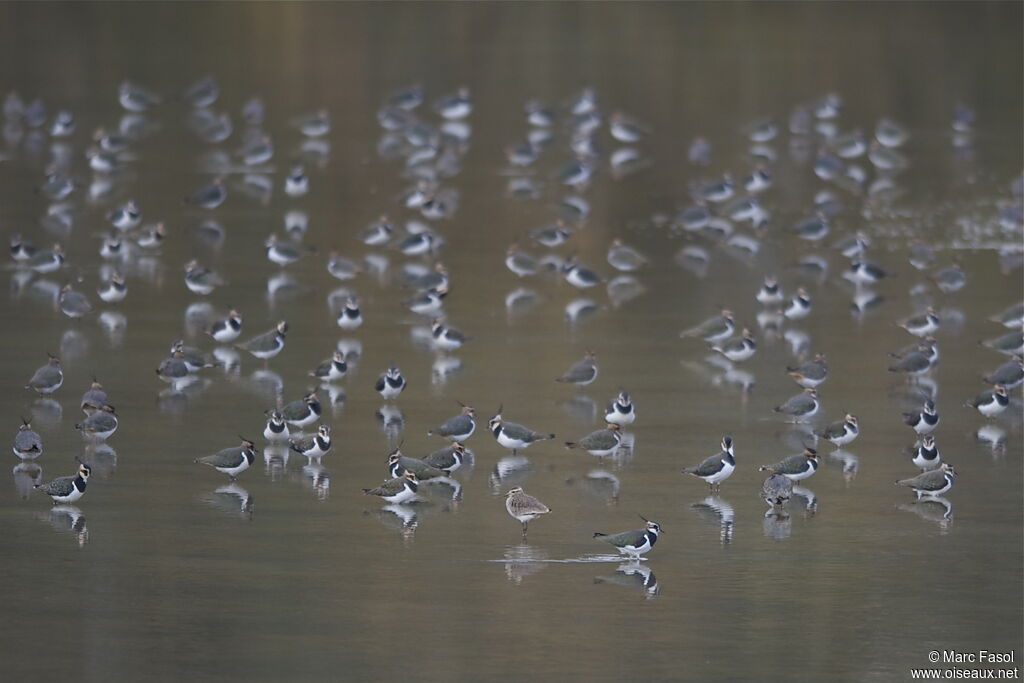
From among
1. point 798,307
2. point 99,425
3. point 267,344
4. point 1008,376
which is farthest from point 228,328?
point 1008,376

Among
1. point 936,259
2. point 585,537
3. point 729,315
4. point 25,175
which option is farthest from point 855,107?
point 585,537

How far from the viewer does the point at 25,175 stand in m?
31.6

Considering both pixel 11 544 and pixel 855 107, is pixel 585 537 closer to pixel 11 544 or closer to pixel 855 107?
pixel 11 544

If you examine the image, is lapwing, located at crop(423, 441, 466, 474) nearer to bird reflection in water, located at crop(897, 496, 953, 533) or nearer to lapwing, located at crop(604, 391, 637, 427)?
lapwing, located at crop(604, 391, 637, 427)

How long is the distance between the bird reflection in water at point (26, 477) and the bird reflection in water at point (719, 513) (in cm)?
519

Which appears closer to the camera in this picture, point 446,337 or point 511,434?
point 511,434

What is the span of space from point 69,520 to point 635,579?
4292 millimetres

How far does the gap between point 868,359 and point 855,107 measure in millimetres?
23283

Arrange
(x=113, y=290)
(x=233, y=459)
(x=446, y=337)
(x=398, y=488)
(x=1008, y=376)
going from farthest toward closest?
(x=113, y=290) → (x=446, y=337) → (x=1008, y=376) → (x=233, y=459) → (x=398, y=488)

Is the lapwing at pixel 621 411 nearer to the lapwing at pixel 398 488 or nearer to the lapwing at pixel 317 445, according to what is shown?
the lapwing at pixel 317 445

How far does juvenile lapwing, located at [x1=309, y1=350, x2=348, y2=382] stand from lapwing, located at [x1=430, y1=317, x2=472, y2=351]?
165cm

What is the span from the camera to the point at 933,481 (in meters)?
14.8

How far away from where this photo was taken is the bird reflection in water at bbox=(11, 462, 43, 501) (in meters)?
14.6

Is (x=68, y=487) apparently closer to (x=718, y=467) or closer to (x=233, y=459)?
(x=233, y=459)
